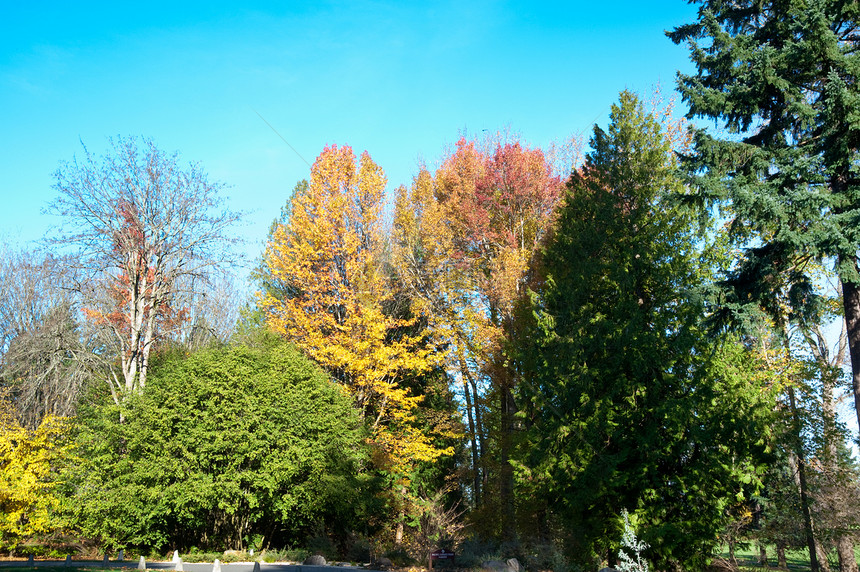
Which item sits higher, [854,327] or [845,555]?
[854,327]

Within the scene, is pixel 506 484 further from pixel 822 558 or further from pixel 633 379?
pixel 822 558

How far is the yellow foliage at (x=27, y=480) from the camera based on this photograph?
16.4 metres

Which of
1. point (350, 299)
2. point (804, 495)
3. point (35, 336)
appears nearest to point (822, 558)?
point (804, 495)

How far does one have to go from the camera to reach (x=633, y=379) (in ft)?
47.0

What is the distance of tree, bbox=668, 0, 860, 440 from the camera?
1022 cm

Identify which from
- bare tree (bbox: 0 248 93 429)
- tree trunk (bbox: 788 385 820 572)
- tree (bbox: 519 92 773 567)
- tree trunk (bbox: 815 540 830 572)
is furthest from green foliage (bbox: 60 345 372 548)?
tree trunk (bbox: 815 540 830 572)

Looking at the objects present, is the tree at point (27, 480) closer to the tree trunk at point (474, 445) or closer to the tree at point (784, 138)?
the tree trunk at point (474, 445)

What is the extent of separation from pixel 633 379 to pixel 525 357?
349 cm

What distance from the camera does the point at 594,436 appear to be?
1428 cm

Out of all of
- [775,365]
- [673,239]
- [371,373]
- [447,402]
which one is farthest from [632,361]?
[447,402]

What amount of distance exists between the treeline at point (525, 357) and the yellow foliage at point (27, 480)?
0.34 ft

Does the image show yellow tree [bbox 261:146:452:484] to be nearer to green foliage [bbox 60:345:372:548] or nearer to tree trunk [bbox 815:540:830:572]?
green foliage [bbox 60:345:372:548]

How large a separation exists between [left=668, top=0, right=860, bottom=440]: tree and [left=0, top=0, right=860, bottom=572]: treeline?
0.19 feet

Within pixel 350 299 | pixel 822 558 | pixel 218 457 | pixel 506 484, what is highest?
pixel 350 299
